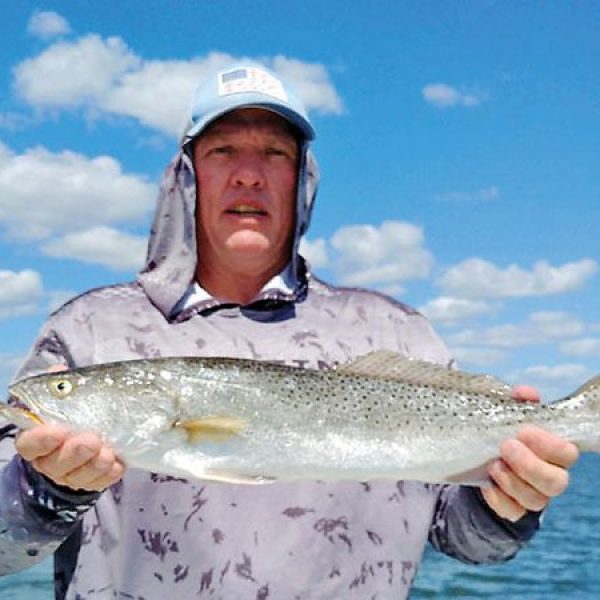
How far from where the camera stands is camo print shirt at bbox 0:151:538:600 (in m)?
4.98

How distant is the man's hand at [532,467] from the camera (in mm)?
4906

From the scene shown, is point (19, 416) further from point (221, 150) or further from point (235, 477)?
point (221, 150)

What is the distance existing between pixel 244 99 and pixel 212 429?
1.80m

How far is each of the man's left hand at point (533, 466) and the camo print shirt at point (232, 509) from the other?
0.34m

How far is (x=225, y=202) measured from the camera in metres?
5.73

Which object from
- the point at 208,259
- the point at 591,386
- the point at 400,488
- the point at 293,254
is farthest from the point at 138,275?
the point at 591,386

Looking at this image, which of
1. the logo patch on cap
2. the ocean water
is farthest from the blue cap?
the ocean water

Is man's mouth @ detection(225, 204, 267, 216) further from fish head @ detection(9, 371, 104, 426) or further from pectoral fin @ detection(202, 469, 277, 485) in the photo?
pectoral fin @ detection(202, 469, 277, 485)

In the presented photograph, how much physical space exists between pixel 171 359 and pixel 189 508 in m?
0.67

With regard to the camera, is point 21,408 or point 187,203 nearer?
point 21,408

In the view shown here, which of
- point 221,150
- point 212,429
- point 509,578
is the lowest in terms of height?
point 509,578

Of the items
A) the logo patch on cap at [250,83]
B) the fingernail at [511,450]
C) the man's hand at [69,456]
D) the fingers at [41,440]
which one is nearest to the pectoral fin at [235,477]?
the man's hand at [69,456]

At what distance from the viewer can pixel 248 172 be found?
5.62m

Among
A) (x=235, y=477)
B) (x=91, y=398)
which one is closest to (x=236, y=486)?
(x=235, y=477)
